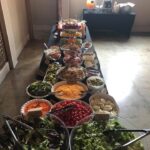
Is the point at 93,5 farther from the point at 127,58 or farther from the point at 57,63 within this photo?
the point at 57,63

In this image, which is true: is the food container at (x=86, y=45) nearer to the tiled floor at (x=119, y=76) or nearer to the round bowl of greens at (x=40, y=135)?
the tiled floor at (x=119, y=76)

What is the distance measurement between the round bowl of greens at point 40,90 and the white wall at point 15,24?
155cm

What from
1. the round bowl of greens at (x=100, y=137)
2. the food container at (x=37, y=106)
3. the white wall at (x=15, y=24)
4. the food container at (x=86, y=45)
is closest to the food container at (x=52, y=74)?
the food container at (x=37, y=106)

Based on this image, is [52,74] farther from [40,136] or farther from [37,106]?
[40,136]

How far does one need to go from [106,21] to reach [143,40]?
1.00m

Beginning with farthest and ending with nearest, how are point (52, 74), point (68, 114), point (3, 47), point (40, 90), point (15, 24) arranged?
1. point (15, 24)
2. point (3, 47)
3. point (52, 74)
4. point (40, 90)
5. point (68, 114)

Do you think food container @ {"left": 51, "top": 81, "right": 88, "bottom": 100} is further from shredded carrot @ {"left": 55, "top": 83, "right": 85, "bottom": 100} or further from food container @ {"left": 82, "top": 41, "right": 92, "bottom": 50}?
food container @ {"left": 82, "top": 41, "right": 92, "bottom": 50}

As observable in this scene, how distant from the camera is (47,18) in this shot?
14.9 ft

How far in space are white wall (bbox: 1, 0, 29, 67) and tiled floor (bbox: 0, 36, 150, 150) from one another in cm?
18

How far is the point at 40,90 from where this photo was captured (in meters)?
1.57

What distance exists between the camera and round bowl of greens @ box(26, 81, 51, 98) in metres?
1.55

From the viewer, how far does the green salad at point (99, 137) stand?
1.04 metres

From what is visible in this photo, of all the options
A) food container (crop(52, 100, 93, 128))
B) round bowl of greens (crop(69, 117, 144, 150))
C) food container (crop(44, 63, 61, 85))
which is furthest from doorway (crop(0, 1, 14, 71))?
round bowl of greens (crop(69, 117, 144, 150))

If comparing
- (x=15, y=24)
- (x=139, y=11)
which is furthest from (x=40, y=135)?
(x=139, y=11)
